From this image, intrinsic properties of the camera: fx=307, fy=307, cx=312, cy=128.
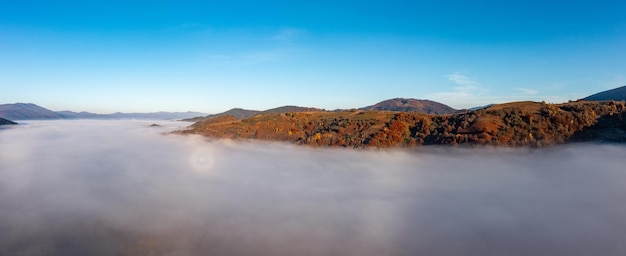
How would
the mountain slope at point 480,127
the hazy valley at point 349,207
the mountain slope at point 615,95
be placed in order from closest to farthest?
the hazy valley at point 349,207
the mountain slope at point 480,127
the mountain slope at point 615,95

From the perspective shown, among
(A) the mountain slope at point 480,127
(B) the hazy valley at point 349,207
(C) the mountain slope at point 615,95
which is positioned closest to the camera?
(B) the hazy valley at point 349,207

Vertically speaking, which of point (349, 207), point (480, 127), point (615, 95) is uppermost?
point (615, 95)

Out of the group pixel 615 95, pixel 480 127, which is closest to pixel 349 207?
pixel 480 127

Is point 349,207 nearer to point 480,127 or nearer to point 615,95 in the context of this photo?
point 480,127

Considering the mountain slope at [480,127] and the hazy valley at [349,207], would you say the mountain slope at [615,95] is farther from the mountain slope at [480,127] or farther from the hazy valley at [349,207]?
the hazy valley at [349,207]

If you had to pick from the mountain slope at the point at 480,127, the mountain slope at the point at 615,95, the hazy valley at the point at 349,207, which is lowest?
the hazy valley at the point at 349,207

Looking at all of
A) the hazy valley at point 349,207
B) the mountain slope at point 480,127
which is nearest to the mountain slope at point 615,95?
the mountain slope at point 480,127

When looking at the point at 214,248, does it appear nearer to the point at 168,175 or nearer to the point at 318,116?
the point at 168,175

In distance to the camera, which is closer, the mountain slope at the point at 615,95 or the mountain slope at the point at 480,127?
the mountain slope at the point at 480,127

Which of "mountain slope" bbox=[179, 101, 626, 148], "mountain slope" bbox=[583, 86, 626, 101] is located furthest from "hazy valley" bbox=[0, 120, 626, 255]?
"mountain slope" bbox=[583, 86, 626, 101]

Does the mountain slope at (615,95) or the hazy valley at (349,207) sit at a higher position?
the mountain slope at (615,95)
